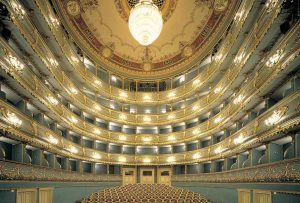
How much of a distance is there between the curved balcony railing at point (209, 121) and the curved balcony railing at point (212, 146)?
4.34 feet

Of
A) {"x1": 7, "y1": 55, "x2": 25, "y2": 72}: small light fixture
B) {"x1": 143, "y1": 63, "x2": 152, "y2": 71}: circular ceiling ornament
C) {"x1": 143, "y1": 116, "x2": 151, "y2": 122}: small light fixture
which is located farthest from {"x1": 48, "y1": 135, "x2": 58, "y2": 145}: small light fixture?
{"x1": 143, "y1": 63, "x2": 152, "y2": 71}: circular ceiling ornament

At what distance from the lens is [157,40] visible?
26.1m

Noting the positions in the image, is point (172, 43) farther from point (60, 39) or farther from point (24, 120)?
point (24, 120)

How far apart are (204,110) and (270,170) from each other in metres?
13.5

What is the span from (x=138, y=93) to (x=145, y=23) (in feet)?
58.4

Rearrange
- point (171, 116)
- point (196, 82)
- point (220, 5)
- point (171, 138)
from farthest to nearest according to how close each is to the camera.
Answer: point (171, 116) → point (171, 138) → point (196, 82) → point (220, 5)

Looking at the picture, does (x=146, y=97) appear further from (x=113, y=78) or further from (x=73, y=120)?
(x=73, y=120)

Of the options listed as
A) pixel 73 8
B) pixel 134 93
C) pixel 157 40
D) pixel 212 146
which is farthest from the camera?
pixel 134 93

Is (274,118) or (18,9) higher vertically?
(18,9)

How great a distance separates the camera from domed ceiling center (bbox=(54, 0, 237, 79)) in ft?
71.9

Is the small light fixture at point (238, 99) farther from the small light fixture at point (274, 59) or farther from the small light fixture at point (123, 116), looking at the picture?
the small light fixture at point (123, 116)

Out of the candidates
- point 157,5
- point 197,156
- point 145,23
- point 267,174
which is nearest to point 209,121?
point 197,156

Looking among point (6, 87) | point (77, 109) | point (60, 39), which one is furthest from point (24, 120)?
point (77, 109)

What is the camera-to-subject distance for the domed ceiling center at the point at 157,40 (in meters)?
21.9
